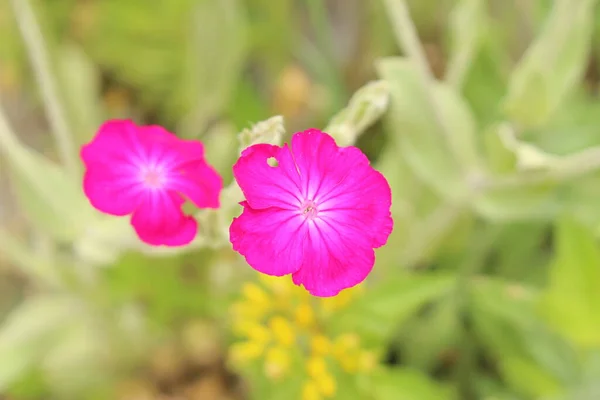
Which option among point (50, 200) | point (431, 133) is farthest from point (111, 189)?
point (431, 133)

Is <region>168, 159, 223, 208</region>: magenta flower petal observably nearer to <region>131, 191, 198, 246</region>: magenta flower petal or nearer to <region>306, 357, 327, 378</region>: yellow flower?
<region>131, 191, 198, 246</region>: magenta flower petal

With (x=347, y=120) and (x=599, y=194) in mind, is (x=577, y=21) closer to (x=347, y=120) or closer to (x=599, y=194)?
(x=599, y=194)

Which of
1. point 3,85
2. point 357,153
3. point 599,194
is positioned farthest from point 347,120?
point 3,85

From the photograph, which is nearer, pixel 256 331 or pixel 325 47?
pixel 256 331

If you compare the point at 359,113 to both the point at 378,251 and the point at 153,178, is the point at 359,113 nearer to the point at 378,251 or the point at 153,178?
the point at 153,178

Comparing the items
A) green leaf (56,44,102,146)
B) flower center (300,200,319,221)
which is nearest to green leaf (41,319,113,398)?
green leaf (56,44,102,146)
